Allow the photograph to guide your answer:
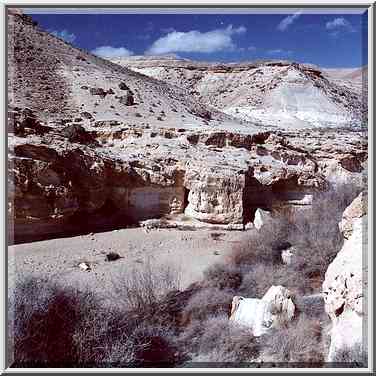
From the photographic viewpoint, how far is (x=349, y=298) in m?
3.67

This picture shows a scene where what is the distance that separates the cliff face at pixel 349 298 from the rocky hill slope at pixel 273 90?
1404cm

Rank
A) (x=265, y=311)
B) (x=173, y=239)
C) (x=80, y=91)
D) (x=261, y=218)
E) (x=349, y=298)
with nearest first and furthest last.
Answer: (x=349, y=298)
(x=265, y=311)
(x=173, y=239)
(x=261, y=218)
(x=80, y=91)

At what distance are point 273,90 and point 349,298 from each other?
21156 millimetres

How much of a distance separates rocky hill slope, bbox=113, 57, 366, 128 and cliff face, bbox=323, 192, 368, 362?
14.0 metres

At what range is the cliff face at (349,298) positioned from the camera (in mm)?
3523

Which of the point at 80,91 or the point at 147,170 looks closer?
the point at 147,170

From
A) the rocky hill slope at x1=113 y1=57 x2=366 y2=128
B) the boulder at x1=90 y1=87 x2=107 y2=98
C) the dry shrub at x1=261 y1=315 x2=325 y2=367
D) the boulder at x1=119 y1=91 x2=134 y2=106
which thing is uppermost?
the rocky hill slope at x1=113 y1=57 x2=366 y2=128

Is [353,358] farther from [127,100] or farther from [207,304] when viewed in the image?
[127,100]

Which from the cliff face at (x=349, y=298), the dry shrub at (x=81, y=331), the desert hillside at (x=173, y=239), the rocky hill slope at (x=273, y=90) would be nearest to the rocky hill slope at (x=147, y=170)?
the desert hillside at (x=173, y=239)

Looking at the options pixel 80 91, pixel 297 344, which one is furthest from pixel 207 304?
pixel 80 91

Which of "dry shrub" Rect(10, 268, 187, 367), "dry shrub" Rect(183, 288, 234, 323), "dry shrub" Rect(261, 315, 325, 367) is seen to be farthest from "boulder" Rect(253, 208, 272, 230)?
"dry shrub" Rect(10, 268, 187, 367)

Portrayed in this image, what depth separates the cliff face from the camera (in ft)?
11.6

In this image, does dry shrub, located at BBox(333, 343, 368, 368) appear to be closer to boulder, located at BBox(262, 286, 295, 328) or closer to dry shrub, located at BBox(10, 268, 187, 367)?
boulder, located at BBox(262, 286, 295, 328)

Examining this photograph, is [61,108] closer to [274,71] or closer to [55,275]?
[55,275]
